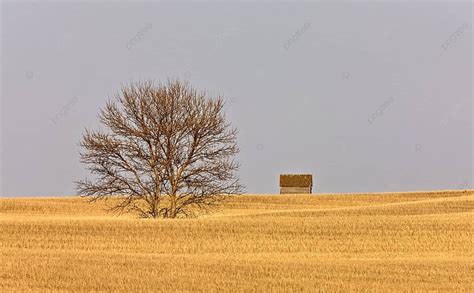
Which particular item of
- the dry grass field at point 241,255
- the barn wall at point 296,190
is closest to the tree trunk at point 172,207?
the dry grass field at point 241,255

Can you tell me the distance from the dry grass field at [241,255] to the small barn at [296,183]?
156 ft

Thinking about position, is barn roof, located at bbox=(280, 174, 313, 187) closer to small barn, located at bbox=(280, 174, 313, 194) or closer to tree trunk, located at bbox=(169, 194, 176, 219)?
small barn, located at bbox=(280, 174, 313, 194)

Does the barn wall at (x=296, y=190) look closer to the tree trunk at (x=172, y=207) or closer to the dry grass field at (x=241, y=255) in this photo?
the tree trunk at (x=172, y=207)

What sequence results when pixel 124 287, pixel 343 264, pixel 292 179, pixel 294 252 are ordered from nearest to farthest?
1. pixel 124 287
2. pixel 343 264
3. pixel 294 252
4. pixel 292 179

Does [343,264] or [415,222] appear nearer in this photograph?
[343,264]

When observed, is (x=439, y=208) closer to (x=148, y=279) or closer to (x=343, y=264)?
(x=343, y=264)

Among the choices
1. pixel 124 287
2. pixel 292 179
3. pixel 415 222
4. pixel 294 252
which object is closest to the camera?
pixel 124 287

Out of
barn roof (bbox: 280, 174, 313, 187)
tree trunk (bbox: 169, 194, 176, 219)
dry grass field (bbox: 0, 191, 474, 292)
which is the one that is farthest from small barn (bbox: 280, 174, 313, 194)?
dry grass field (bbox: 0, 191, 474, 292)

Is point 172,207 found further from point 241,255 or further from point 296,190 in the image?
point 296,190

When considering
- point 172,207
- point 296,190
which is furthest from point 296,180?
point 172,207

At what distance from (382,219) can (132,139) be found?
1376 centimetres

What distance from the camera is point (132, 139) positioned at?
4278cm

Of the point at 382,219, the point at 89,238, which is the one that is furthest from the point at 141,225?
the point at 382,219

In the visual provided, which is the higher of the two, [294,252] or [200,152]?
[200,152]
